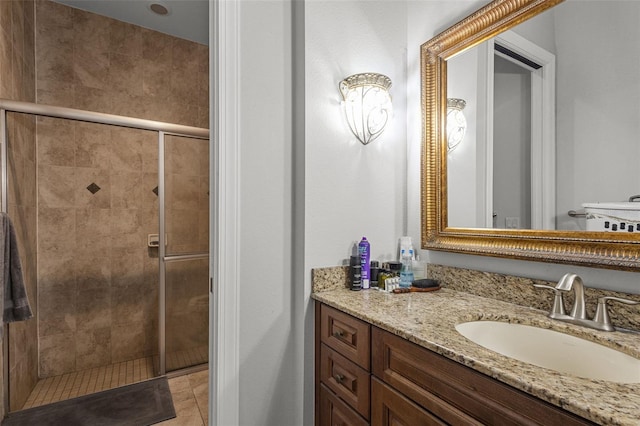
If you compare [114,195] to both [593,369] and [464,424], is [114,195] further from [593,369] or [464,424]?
[593,369]

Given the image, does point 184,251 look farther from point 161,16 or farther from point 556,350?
point 556,350

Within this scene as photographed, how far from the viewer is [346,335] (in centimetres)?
117

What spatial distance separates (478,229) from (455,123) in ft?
1.61

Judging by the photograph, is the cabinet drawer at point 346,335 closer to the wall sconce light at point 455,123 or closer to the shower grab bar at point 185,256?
the wall sconce light at point 455,123

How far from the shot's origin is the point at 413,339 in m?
0.88

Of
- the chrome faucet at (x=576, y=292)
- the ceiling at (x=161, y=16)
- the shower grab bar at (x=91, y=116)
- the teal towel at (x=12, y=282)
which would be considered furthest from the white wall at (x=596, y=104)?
the teal towel at (x=12, y=282)

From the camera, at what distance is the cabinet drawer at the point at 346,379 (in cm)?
106

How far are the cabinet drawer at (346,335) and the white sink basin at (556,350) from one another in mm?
303

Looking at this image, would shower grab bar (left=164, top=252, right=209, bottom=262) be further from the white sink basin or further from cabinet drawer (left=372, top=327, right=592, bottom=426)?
the white sink basin

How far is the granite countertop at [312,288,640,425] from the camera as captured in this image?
1.86ft

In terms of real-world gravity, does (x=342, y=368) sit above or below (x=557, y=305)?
below

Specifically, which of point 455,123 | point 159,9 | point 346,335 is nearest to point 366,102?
point 455,123

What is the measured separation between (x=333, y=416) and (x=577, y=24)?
164cm

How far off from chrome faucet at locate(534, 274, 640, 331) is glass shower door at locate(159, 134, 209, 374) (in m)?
2.19
